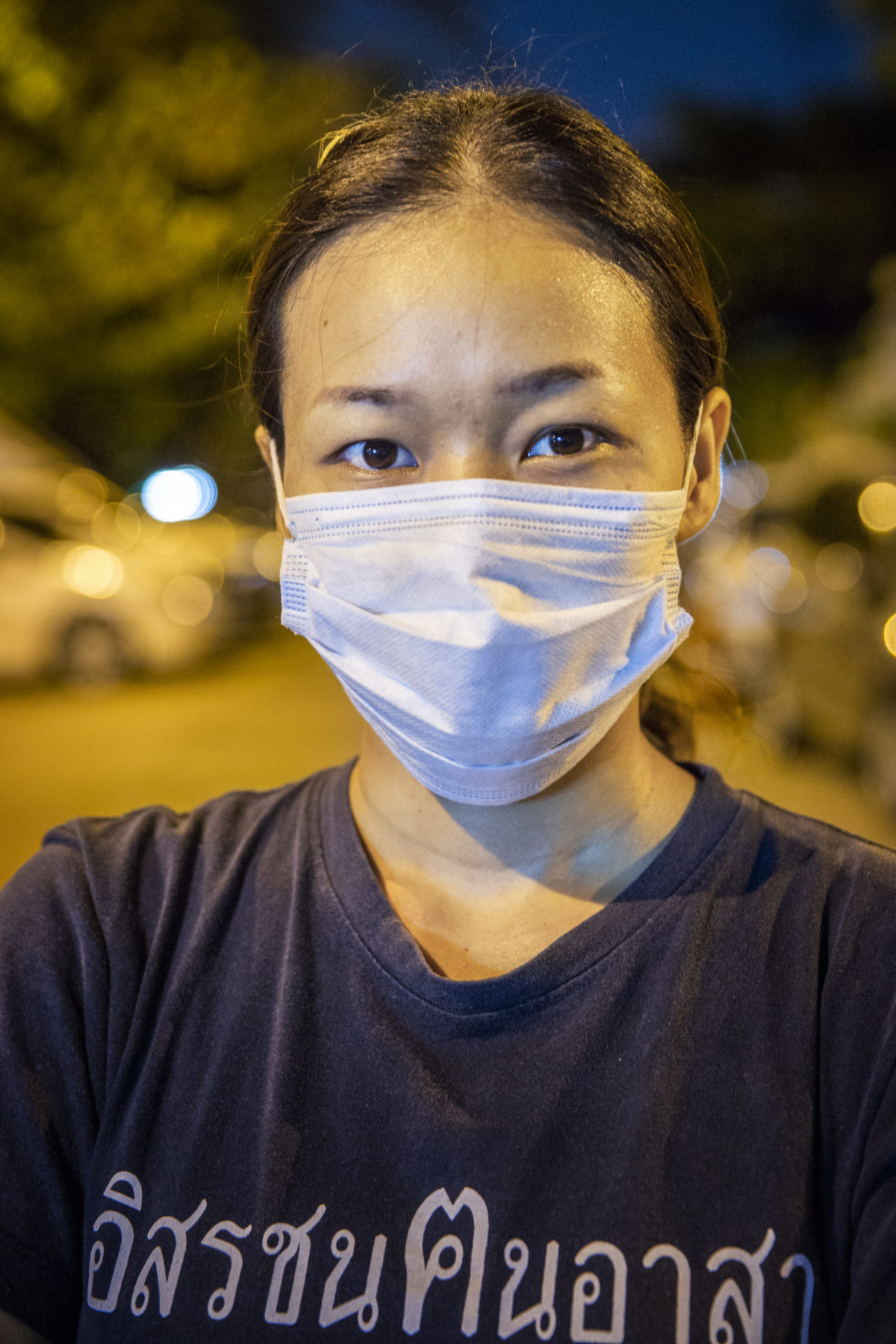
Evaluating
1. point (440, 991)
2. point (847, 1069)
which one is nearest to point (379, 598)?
point (440, 991)

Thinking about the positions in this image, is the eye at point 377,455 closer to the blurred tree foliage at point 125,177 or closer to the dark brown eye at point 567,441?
the dark brown eye at point 567,441

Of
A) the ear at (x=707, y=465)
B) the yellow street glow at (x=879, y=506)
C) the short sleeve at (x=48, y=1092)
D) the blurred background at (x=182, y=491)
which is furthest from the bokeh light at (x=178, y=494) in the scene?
the short sleeve at (x=48, y=1092)

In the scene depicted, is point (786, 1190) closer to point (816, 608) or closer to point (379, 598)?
point (379, 598)

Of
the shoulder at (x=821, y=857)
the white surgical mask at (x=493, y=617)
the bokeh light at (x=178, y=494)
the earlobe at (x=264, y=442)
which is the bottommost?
the shoulder at (x=821, y=857)

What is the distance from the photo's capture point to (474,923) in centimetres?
160

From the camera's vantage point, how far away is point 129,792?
253 inches

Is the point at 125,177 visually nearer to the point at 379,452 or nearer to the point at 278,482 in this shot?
the point at 278,482

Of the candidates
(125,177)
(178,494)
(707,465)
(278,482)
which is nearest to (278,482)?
(278,482)

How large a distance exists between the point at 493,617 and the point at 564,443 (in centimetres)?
29

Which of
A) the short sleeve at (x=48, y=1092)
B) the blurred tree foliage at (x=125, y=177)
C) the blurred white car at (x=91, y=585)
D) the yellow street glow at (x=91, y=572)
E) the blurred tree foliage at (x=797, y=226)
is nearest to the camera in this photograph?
the short sleeve at (x=48, y=1092)

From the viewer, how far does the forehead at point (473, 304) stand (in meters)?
1.47

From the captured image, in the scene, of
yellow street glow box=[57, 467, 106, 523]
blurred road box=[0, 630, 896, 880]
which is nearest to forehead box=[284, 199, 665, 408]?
blurred road box=[0, 630, 896, 880]

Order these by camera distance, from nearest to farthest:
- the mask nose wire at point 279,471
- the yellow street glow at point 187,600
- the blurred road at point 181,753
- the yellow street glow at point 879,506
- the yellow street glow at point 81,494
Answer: the mask nose wire at point 279,471, the blurred road at point 181,753, the yellow street glow at point 879,506, the yellow street glow at point 81,494, the yellow street glow at point 187,600

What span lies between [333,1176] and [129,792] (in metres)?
5.42
